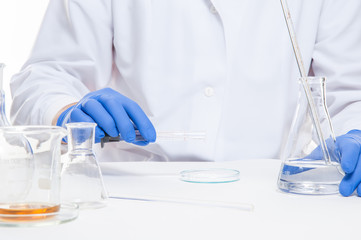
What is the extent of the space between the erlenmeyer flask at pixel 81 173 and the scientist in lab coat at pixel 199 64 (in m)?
0.68

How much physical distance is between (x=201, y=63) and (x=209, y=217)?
89 cm

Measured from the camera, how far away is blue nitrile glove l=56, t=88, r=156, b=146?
3.68 ft

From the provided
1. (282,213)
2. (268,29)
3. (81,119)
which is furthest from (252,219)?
(268,29)

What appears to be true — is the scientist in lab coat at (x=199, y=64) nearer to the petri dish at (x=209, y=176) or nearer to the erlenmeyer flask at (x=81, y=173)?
the petri dish at (x=209, y=176)

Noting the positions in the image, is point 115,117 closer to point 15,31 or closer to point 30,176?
point 30,176

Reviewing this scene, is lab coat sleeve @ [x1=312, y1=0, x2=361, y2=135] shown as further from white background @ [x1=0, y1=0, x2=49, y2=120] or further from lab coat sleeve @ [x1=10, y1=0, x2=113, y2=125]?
white background @ [x1=0, y1=0, x2=49, y2=120]

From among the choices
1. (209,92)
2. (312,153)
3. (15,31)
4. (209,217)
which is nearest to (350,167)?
(312,153)

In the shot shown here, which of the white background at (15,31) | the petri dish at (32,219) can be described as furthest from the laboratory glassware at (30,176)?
the white background at (15,31)

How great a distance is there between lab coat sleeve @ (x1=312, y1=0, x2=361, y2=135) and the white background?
2.29 m

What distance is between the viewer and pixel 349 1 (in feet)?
5.55

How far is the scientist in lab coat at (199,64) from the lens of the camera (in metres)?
1.57

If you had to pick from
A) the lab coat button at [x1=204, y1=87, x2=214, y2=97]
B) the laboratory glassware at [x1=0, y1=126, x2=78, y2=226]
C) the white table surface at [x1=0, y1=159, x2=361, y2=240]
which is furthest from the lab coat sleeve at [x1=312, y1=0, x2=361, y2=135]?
the laboratory glassware at [x1=0, y1=126, x2=78, y2=226]

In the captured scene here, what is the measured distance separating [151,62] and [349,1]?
686 mm

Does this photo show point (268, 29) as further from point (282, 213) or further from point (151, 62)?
point (282, 213)
